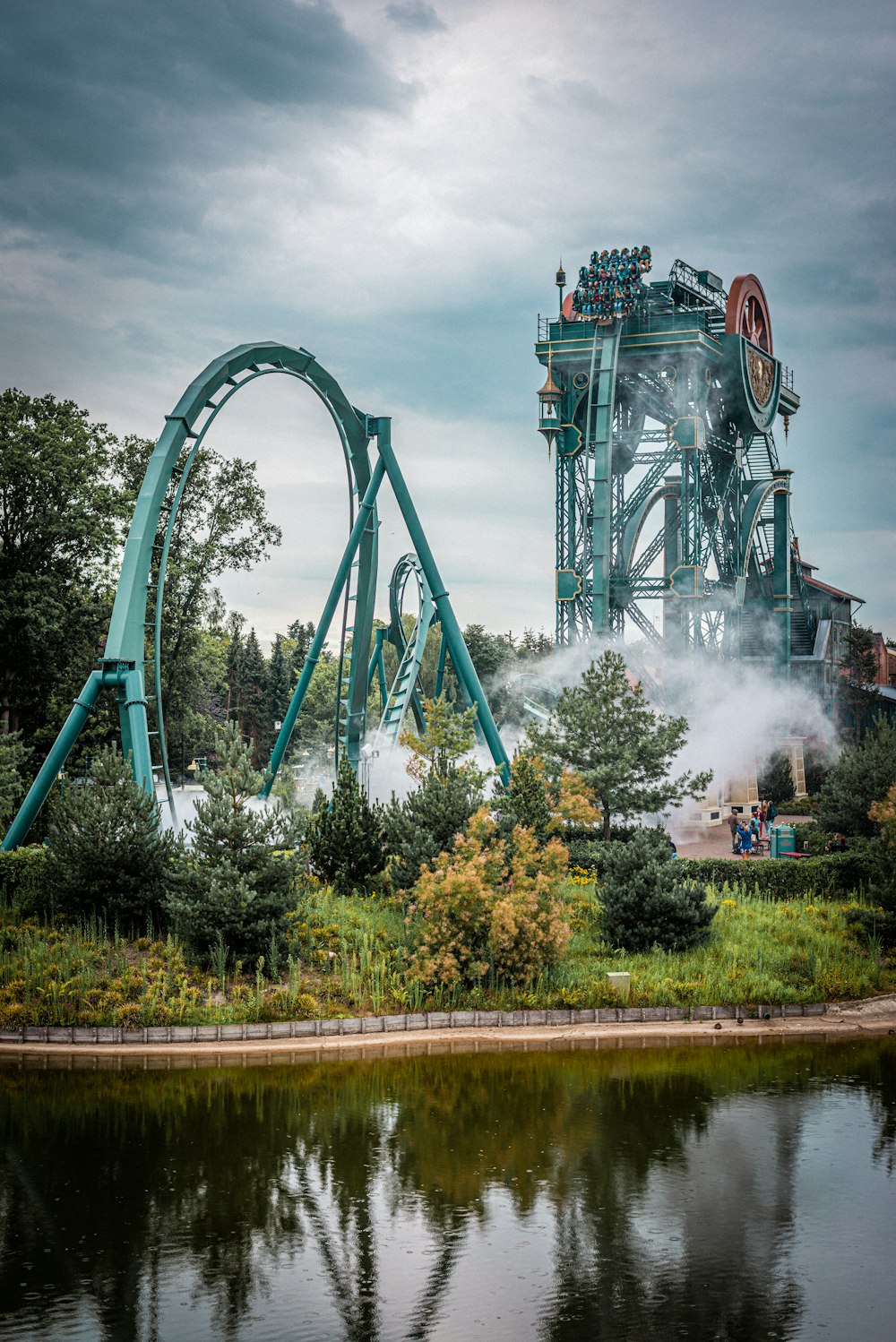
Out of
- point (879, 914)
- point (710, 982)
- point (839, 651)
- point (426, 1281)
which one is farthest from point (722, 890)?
point (839, 651)

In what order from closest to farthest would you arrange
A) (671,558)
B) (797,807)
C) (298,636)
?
(797,807), (671,558), (298,636)

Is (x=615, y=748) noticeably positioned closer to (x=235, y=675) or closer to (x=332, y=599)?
(x=332, y=599)

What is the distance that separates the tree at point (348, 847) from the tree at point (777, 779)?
3168cm

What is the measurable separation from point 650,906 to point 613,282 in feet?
114

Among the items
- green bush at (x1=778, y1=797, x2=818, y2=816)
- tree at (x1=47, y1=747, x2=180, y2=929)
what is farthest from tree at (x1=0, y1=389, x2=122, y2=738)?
green bush at (x1=778, y1=797, x2=818, y2=816)

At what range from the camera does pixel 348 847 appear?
2522cm

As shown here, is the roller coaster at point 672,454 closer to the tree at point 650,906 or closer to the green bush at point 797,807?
the green bush at point 797,807

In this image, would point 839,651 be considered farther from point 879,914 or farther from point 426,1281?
point 426,1281

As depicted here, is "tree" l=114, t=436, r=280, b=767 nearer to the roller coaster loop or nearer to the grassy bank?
the roller coaster loop

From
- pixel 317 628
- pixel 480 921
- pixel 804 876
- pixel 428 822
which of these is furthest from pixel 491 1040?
pixel 317 628

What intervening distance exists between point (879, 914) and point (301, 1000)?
34.7 ft

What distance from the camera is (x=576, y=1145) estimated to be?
14.5 meters

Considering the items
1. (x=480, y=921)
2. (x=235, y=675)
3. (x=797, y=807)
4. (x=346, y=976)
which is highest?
(x=235, y=675)

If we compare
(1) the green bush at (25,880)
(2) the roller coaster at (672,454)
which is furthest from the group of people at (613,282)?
(1) the green bush at (25,880)
